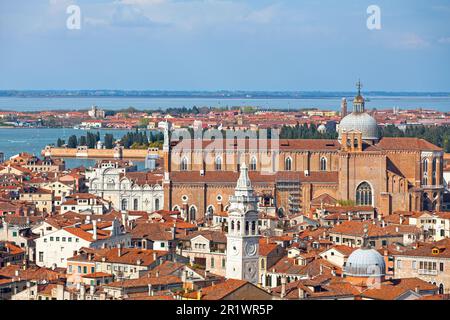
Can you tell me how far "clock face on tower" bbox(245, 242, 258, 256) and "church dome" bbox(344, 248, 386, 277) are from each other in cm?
94

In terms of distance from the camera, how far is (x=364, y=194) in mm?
26734

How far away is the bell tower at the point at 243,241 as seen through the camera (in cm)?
1420

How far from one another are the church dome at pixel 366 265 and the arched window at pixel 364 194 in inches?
507

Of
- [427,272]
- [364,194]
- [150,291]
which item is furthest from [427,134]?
[150,291]

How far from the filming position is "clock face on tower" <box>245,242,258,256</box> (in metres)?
14.2

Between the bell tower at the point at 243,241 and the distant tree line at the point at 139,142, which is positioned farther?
the distant tree line at the point at 139,142

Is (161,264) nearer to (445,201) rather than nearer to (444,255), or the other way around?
(444,255)

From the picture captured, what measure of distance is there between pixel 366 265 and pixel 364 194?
1311cm

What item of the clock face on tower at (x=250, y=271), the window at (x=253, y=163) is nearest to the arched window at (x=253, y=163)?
the window at (x=253, y=163)

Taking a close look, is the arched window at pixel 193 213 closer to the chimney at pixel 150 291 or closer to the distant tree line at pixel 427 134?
the chimney at pixel 150 291

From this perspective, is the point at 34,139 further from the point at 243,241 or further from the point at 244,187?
the point at 243,241

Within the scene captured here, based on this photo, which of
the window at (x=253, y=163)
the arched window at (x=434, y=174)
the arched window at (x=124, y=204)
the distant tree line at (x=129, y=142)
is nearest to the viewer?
the arched window at (x=124, y=204)

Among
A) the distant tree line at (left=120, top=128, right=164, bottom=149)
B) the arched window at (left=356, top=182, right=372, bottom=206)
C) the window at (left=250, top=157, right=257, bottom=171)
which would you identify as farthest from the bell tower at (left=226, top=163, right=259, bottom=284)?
the distant tree line at (left=120, top=128, right=164, bottom=149)

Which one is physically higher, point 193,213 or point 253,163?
point 253,163
